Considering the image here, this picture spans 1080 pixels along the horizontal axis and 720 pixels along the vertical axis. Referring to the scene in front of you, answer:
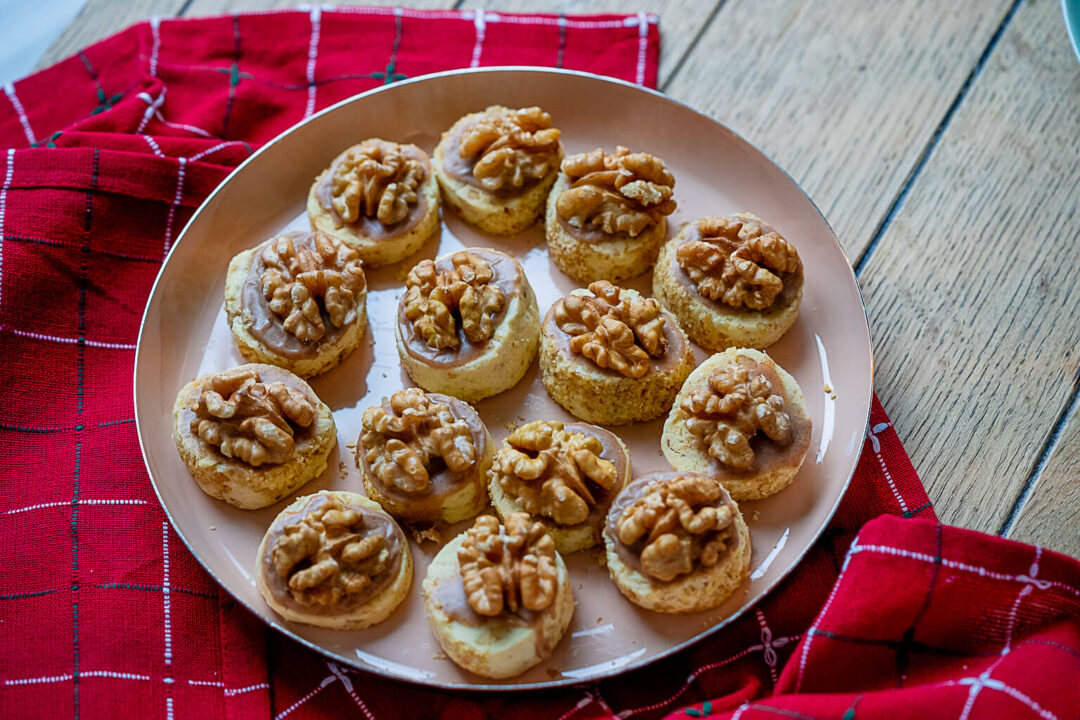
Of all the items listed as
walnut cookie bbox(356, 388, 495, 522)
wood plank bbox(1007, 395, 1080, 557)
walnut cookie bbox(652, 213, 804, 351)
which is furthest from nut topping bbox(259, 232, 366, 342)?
wood plank bbox(1007, 395, 1080, 557)

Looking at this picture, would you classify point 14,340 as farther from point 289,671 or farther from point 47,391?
point 289,671

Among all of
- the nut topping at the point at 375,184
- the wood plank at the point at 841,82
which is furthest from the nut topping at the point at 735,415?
the nut topping at the point at 375,184

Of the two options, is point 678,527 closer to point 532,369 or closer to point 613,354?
point 613,354

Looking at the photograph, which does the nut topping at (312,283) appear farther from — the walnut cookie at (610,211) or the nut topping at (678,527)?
the nut topping at (678,527)

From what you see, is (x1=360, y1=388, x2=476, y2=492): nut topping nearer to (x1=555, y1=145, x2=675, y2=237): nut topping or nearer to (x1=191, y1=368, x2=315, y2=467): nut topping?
(x1=191, y1=368, x2=315, y2=467): nut topping

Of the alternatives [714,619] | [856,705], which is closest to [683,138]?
[714,619]

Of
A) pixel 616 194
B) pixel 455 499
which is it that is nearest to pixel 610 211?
pixel 616 194
